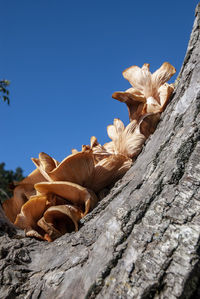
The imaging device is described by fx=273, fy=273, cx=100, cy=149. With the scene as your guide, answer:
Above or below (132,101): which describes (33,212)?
below

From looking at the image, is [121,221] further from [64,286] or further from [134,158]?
[134,158]

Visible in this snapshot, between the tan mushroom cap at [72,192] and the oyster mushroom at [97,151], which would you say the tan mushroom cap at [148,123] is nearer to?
the oyster mushroom at [97,151]

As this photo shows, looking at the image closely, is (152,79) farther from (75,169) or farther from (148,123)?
(75,169)

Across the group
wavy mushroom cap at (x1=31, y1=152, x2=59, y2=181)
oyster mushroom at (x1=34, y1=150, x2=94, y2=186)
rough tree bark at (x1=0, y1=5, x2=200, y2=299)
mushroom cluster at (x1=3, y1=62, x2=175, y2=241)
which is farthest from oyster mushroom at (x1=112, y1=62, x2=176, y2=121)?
wavy mushroom cap at (x1=31, y1=152, x2=59, y2=181)

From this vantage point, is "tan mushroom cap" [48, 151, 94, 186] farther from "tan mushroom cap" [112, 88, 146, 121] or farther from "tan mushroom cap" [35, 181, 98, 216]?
"tan mushroom cap" [112, 88, 146, 121]

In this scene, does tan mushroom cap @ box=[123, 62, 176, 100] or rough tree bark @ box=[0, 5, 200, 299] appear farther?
tan mushroom cap @ box=[123, 62, 176, 100]

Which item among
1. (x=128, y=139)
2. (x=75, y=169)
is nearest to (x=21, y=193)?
(x=75, y=169)
